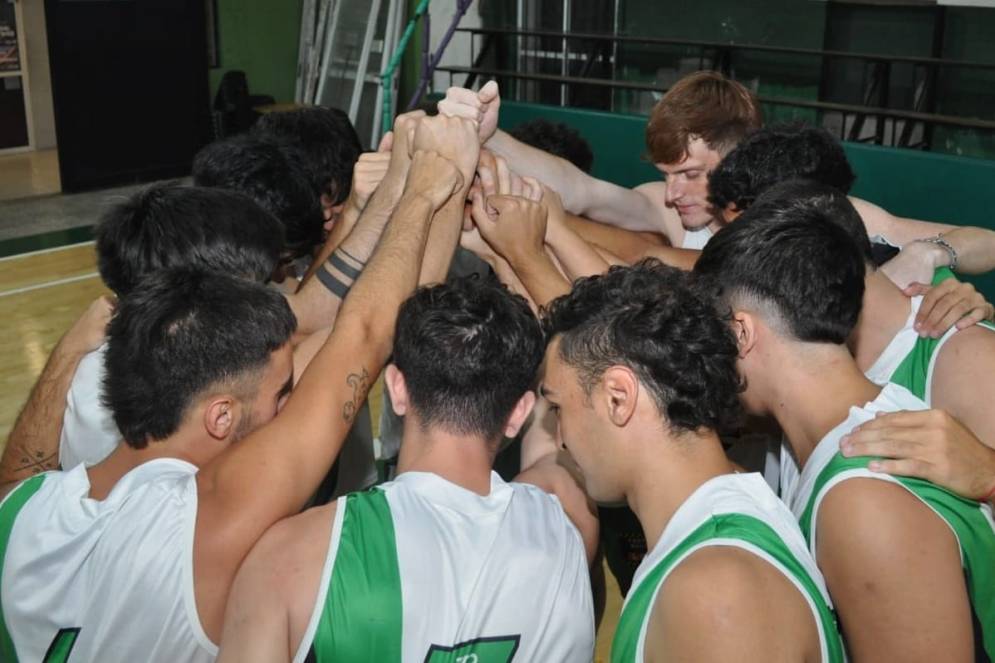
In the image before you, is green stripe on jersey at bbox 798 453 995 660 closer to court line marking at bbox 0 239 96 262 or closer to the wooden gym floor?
the wooden gym floor

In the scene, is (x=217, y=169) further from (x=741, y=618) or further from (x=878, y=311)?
(x=741, y=618)

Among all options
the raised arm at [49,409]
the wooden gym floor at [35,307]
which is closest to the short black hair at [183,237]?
the raised arm at [49,409]

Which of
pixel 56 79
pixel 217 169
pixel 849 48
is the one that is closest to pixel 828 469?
pixel 217 169

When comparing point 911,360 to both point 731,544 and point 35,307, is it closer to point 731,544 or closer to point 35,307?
point 731,544

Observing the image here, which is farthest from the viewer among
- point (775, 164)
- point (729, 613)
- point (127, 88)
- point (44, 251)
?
point (127, 88)

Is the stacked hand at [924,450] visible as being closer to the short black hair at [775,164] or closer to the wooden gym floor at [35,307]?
the short black hair at [775,164]

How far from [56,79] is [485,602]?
1027cm

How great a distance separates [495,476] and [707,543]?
455 millimetres

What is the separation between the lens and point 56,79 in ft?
34.7

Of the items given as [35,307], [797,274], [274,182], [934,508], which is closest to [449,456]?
[797,274]

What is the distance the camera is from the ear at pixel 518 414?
1965 millimetres

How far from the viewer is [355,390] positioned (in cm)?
205

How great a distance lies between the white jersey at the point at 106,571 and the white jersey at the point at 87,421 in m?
0.47

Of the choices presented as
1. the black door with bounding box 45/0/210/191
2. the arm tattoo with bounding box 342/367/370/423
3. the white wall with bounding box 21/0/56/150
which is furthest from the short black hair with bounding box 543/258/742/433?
the white wall with bounding box 21/0/56/150
